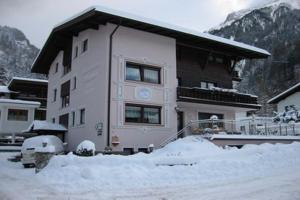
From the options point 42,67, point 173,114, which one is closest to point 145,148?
point 173,114

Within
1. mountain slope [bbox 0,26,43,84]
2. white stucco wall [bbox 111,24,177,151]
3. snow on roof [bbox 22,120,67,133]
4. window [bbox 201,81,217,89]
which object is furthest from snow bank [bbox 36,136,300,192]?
mountain slope [bbox 0,26,43,84]

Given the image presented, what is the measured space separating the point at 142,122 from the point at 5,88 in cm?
2959

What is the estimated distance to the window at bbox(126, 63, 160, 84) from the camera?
2034cm

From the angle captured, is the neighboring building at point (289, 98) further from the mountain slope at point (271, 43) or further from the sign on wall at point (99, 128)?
the sign on wall at point (99, 128)

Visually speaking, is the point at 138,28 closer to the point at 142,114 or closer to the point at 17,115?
the point at 142,114

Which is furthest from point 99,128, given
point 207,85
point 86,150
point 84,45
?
point 207,85

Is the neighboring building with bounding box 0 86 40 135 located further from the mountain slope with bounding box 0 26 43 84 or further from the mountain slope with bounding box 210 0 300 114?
the mountain slope with bounding box 0 26 43 84

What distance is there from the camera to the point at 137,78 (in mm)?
20547

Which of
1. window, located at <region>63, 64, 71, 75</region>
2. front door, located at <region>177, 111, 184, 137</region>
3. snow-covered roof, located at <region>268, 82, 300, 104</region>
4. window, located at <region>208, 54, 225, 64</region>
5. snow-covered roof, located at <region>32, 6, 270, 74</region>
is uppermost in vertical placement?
snow-covered roof, located at <region>32, 6, 270, 74</region>

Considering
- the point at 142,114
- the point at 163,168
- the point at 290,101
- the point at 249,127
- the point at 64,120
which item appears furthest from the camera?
the point at 290,101

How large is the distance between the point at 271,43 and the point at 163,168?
62.6m

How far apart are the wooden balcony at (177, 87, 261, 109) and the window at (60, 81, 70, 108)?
880cm

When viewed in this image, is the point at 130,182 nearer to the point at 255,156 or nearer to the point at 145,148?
the point at 255,156

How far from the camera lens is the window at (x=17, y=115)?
37.8 metres
